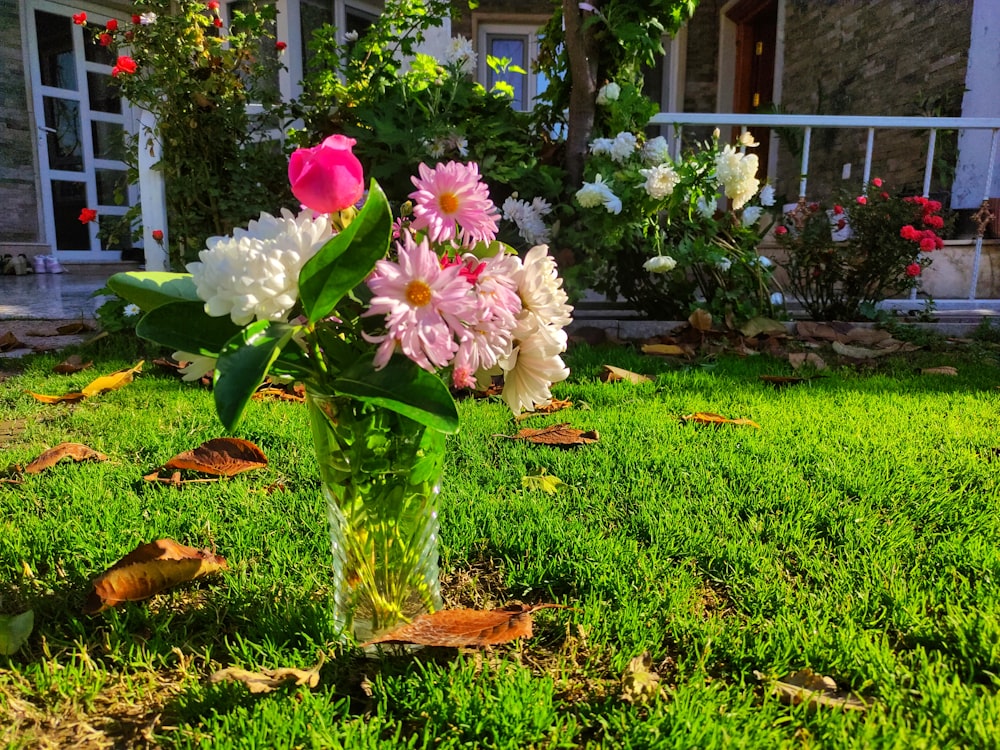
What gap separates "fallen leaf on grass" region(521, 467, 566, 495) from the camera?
171cm

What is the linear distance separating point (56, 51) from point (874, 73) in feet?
32.7

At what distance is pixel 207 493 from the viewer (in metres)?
1.64

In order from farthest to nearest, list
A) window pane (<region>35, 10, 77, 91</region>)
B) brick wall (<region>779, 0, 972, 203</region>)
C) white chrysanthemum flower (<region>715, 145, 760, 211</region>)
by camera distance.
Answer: window pane (<region>35, 10, 77, 91</region>) → brick wall (<region>779, 0, 972, 203</region>) → white chrysanthemum flower (<region>715, 145, 760, 211</region>)

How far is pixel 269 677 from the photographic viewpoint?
1001mm

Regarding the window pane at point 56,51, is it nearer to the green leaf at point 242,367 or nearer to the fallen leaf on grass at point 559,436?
the fallen leaf on grass at point 559,436

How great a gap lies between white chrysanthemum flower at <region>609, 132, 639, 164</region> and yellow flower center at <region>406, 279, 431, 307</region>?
107 inches

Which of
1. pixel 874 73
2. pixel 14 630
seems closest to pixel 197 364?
pixel 14 630

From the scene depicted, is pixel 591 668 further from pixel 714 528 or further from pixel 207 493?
pixel 207 493

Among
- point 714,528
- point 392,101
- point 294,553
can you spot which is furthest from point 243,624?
point 392,101

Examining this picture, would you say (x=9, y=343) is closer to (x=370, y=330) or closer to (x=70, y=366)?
(x=70, y=366)

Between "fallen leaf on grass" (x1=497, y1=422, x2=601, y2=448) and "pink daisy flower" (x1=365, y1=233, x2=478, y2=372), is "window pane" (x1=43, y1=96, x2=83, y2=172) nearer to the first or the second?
"fallen leaf on grass" (x1=497, y1=422, x2=601, y2=448)

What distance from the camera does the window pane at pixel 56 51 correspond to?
9172mm

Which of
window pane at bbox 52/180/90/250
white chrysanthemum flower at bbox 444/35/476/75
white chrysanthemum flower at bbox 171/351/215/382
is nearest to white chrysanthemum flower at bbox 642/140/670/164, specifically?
white chrysanthemum flower at bbox 444/35/476/75

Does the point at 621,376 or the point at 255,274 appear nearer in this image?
the point at 255,274
